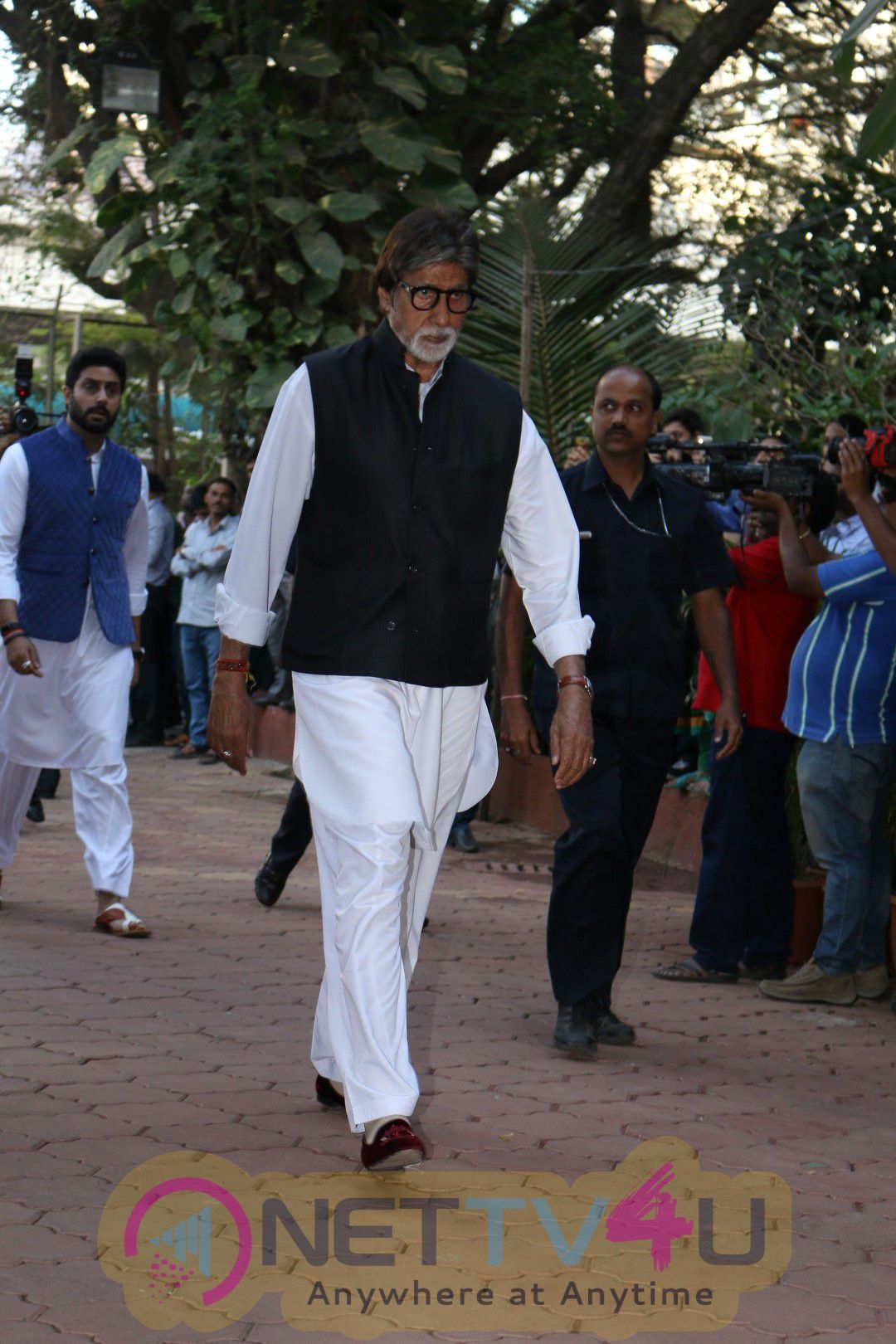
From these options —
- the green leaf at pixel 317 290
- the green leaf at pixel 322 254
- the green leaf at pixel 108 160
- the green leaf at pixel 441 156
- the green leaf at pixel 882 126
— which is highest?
the green leaf at pixel 441 156

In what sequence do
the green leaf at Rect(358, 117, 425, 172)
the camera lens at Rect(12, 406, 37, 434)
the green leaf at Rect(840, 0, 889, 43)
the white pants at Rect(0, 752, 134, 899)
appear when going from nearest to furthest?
the green leaf at Rect(840, 0, 889, 43) → the white pants at Rect(0, 752, 134, 899) → the camera lens at Rect(12, 406, 37, 434) → the green leaf at Rect(358, 117, 425, 172)

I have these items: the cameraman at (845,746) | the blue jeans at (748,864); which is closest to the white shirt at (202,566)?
the blue jeans at (748,864)

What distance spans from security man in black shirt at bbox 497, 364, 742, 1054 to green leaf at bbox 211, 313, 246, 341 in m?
9.10

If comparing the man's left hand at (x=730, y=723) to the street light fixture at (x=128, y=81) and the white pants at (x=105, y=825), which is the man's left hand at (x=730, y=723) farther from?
the street light fixture at (x=128, y=81)

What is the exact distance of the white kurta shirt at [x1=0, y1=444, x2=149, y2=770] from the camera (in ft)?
24.5

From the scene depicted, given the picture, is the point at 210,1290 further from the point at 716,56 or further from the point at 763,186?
the point at 763,186

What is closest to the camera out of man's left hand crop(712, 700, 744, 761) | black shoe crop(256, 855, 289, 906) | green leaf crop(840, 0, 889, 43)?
green leaf crop(840, 0, 889, 43)

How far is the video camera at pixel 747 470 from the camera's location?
22.4ft

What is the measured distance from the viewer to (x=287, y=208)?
1449 centimetres

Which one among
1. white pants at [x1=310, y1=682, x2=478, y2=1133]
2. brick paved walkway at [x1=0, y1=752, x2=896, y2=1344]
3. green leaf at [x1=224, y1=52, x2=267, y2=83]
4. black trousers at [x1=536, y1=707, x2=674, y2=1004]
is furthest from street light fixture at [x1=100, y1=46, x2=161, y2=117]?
white pants at [x1=310, y1=682, x2=478, y2=1133]

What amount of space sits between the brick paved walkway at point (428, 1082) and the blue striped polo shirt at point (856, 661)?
1048 mm

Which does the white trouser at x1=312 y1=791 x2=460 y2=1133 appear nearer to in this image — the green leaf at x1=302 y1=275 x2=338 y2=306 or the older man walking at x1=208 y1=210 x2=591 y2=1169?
the older man walking at x1=208 y1=210 x2=591 y2=1169

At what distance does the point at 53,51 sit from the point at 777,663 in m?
11.9

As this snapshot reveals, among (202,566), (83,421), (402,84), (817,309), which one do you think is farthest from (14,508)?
(402,84)
